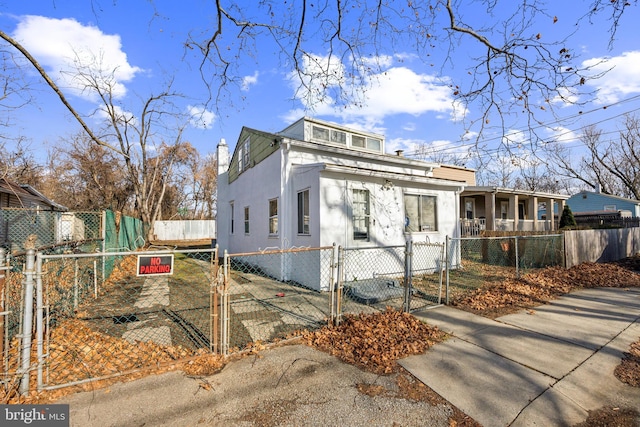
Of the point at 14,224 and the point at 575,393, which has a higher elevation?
the point at 14,224

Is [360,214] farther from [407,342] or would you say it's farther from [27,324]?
[27,324]

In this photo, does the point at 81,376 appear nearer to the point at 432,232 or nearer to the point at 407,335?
the point at 407,335

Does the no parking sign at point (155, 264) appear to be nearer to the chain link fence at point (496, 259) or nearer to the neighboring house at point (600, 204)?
the chain link fence at point (496, 259)

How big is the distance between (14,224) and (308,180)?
11.0 m

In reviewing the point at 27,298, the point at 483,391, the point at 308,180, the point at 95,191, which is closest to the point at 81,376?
the point at 27,298

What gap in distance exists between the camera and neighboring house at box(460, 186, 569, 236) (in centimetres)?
1616

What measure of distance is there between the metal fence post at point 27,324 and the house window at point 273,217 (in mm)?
6553

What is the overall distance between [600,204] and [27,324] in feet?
137

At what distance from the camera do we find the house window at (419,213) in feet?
30.1

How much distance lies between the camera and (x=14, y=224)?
1060 cm

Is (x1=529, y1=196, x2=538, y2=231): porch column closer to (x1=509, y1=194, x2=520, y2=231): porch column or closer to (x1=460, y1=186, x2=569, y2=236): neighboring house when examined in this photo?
(x1=460, y1=186, x2=569, y2=236): neighboring house

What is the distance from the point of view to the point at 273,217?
9492 mm

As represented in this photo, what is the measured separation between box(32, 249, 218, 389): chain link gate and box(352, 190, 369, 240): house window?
4195 millimetres

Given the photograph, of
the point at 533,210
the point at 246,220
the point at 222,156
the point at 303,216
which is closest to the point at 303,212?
the point at 303,216
